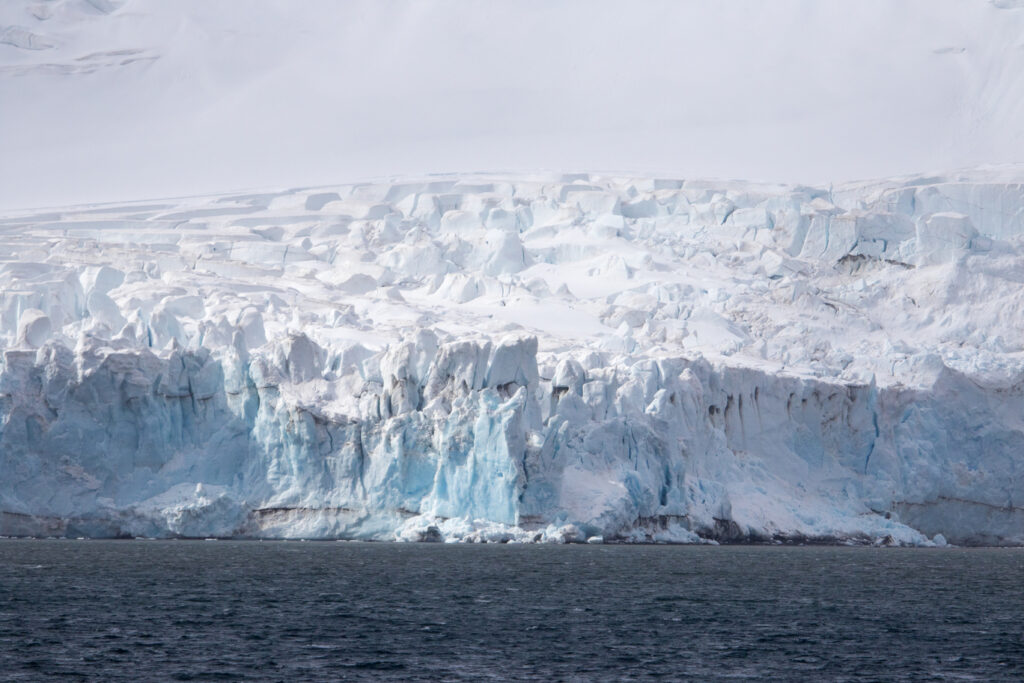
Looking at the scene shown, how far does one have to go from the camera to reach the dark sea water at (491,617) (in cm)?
1944

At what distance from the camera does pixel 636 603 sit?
89.7 feet

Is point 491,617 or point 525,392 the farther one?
point 525,392

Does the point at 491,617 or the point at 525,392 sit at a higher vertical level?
the point at 525,392

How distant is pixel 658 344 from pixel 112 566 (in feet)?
82.9

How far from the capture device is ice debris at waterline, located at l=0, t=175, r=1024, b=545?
40.0 meters

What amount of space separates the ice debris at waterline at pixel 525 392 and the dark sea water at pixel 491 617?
2193 mm

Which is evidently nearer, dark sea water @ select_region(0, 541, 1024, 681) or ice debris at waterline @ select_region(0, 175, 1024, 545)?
dark sea water @ select_region(0, 541, 1024, 681)

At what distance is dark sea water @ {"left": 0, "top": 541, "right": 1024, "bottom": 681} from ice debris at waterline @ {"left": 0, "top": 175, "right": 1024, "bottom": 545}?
2193 mm

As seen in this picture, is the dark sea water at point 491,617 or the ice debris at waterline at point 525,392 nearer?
the dark sea water at point 491,617

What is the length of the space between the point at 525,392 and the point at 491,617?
52.0 feet

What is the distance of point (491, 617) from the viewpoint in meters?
24.8

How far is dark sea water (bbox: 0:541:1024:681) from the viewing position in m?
19.4

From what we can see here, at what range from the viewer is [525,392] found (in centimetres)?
4025

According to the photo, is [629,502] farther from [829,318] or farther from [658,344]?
[829,318]
